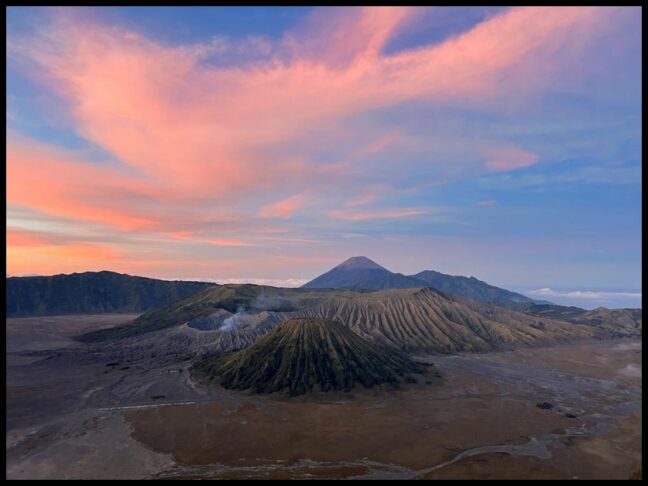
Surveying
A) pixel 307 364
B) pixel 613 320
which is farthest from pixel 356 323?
pixel 613 320

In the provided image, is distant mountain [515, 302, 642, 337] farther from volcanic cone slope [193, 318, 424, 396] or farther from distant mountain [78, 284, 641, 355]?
volcanic cone slope [193, 318, 424, 396]

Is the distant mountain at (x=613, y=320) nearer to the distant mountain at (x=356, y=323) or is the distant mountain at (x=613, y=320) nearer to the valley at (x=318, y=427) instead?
the distant mountain at (x=356, y=323)

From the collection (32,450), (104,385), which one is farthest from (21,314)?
(32,450)

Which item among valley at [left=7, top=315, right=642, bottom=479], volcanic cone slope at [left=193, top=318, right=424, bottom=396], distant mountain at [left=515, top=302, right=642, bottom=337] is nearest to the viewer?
valley at [left=7, top=315, right=642, bottom=479]

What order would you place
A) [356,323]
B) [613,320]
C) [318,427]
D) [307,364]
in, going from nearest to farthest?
[318,427], [307,364], [356,323], [613,320]

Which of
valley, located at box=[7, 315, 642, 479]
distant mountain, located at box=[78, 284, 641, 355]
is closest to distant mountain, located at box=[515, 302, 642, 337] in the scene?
distant mountain, located at box=[78, 284, 641, 355]

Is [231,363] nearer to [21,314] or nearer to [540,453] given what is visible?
[540,453]

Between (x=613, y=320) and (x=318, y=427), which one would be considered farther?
(x=613, y=320)

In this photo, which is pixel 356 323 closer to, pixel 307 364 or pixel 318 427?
pixel 307 364

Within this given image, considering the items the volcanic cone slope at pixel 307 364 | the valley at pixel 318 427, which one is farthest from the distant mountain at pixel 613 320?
the volcanic cone slope at pixel 307 364
